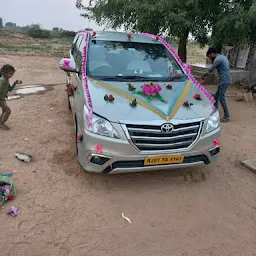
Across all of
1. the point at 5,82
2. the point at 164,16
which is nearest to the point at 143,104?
the point at 5,82

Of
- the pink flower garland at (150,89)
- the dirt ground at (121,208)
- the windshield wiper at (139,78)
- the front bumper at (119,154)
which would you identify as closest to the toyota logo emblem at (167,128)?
the front bumper at (119,154)

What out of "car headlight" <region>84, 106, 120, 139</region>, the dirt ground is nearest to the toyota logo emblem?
"car headlight" <region>84, 106, 120, 139</region>

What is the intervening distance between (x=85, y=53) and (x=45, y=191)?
7.14 feet

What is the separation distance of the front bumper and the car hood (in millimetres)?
276

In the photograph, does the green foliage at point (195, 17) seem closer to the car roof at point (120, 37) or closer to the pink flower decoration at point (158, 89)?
the car roof at point (120, 37)

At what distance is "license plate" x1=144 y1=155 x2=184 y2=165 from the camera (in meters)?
3.32

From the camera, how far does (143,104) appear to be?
3.55 meters

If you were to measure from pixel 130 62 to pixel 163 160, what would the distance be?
1832mm

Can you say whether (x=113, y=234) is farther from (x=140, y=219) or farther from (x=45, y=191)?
(x=45, y=191)

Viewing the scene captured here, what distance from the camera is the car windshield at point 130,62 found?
4.26 metres

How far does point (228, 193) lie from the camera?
3770 millimetres

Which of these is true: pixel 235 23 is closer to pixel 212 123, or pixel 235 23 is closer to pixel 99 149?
pixel 212 123

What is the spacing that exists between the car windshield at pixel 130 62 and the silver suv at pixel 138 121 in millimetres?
16

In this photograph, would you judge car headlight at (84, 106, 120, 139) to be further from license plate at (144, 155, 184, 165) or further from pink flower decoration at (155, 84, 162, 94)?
pink flower decoration at (155, 84, 162, 94)
